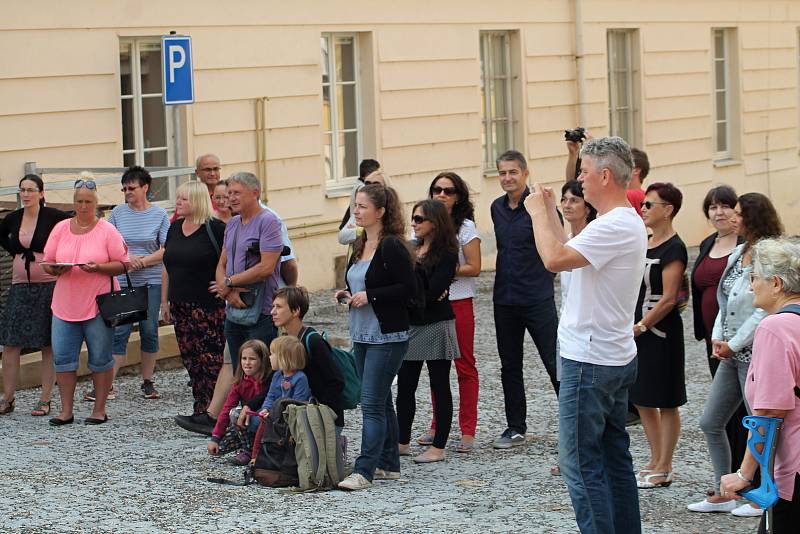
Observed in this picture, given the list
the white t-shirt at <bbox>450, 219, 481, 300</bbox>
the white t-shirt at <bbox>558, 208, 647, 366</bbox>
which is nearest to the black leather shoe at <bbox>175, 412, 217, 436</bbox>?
the white t-shirt at <bbox>450, 219, 481, 300</bbox>

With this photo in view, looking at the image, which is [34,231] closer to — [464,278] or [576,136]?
[464,278]

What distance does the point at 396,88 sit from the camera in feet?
53.8

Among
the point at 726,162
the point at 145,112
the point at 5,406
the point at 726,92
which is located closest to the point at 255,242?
the point at 5,406

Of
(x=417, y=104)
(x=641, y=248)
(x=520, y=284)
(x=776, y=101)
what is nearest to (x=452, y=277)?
(x=520, y=284)

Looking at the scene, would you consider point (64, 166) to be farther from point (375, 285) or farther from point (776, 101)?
point (776, 101)

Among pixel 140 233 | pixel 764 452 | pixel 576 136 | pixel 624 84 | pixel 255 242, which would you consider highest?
pixel 624 84

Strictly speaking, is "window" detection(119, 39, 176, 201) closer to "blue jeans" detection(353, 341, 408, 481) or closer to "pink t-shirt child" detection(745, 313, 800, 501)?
"blue jeans" detection(353, 341, 408, 481)

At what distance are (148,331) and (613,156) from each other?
5549 millimetres

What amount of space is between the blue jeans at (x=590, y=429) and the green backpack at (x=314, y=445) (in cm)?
204

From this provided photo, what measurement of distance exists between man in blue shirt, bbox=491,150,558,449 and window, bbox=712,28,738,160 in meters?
15.1

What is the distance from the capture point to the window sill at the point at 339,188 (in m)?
15.7

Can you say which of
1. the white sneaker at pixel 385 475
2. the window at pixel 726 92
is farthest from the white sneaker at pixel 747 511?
the window at pixel 726 92

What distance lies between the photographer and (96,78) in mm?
12922

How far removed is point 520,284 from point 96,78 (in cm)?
594
